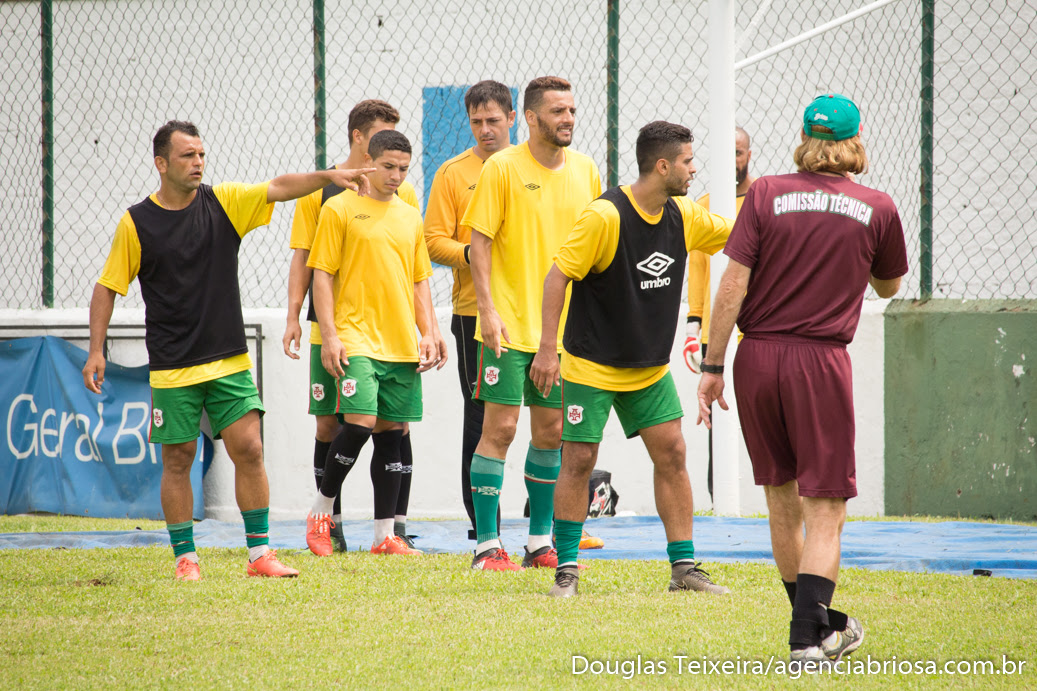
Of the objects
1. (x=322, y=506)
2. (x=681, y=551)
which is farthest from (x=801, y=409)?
(x=322, y=506)

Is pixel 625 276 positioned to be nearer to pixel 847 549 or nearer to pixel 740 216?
pixel 740 216

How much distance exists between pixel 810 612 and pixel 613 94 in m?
5.57

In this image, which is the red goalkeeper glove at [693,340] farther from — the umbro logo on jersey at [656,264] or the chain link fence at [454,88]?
the umbro logo on jersey at [656,264]

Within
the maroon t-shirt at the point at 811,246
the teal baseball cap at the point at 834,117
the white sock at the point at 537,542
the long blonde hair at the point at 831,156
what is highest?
the teal baseball cap at the point at 834,117

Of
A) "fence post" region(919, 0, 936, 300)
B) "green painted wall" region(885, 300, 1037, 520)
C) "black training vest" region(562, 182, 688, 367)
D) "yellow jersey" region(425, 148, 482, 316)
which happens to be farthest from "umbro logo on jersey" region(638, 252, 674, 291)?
"fence post" region(919, 0, 936, 300)

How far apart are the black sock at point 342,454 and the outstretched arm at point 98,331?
1256 mm

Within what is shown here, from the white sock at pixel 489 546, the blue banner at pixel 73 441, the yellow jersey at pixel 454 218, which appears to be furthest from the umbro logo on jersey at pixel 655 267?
the blue banner at pixel 73 441

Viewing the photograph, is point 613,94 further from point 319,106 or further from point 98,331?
point 98,331

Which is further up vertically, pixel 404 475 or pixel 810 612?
pixel 404 475

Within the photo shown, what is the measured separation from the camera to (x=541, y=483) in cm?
520

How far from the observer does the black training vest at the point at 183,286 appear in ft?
16.9

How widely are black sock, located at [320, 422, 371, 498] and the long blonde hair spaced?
297 centimetres

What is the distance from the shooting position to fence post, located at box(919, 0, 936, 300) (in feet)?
26.2

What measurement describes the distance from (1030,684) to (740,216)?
1566 millimetres
